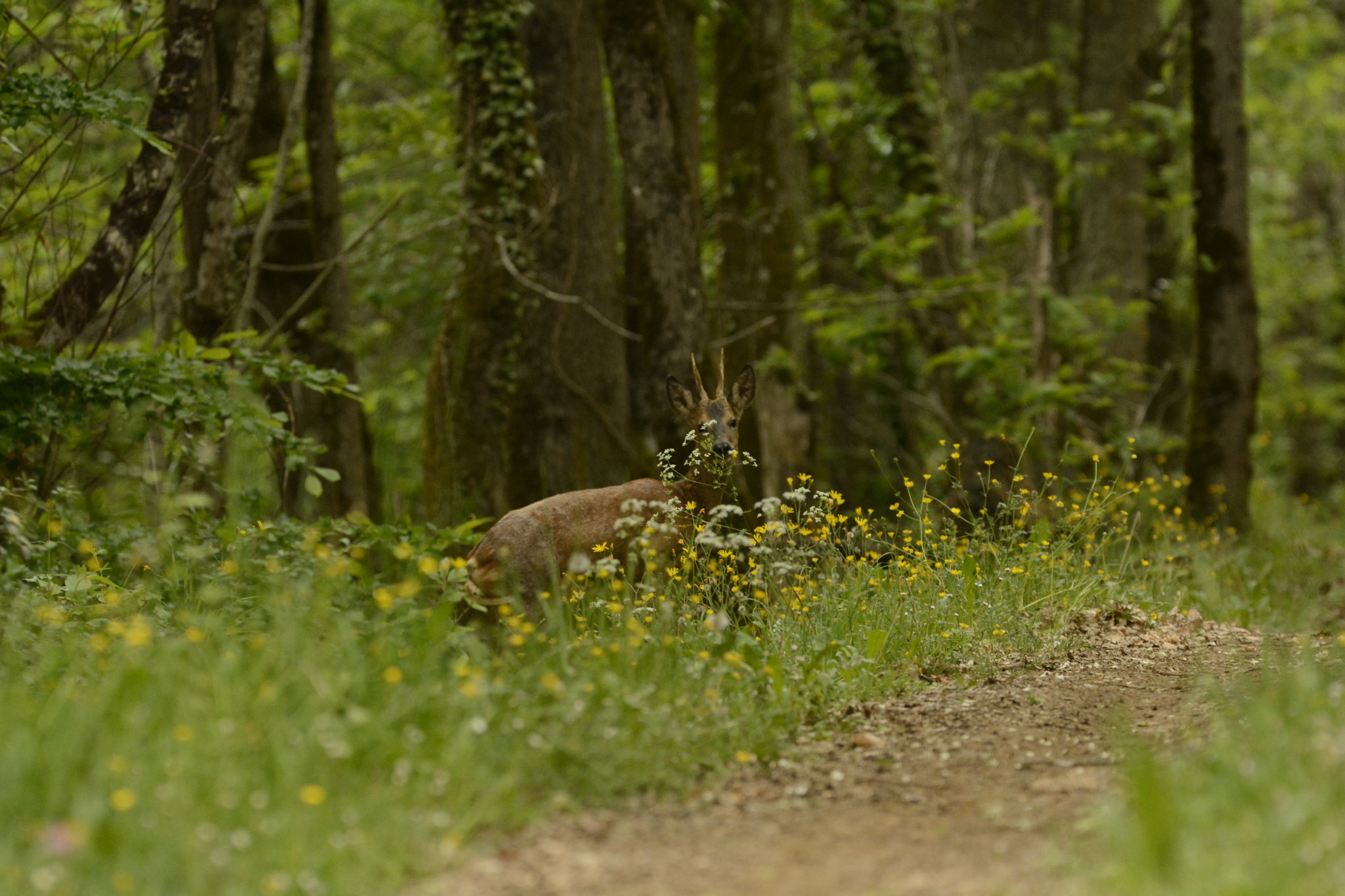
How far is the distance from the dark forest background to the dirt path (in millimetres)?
2305

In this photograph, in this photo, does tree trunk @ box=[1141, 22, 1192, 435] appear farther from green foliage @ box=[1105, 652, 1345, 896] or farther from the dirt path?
green foliage @ box=[1105, 652, 1345, 896]

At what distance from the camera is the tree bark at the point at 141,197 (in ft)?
25.1

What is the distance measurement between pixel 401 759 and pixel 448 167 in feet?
39.7

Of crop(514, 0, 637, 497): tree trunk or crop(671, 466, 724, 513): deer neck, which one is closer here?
crop(671, 466, 724, 513): deer neck

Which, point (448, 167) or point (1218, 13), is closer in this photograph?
point (1218, 13)

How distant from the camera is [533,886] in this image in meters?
3.60

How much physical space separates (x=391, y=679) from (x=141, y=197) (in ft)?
17.3

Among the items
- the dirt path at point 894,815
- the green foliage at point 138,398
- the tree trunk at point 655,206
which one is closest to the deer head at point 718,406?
the tree trunk at point 655,206

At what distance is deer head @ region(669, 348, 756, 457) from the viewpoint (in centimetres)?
769

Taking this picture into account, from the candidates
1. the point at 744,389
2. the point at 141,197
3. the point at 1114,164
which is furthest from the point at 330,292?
the point at 1114,164

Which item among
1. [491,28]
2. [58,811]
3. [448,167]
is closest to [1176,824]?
[58,811]

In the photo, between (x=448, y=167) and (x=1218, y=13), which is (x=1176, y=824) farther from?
(x=448, y=167)

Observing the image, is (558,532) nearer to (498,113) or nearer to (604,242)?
(498,113)

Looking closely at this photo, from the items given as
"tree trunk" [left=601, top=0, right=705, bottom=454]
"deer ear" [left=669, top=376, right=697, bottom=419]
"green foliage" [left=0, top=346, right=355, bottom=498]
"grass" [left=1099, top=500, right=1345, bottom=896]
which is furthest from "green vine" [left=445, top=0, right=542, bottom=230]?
"grass" [left=1099, top=500, right=1345, bottom=896]
